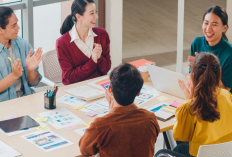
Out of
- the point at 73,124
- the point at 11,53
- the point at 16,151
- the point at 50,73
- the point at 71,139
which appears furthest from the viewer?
the point at 50,73

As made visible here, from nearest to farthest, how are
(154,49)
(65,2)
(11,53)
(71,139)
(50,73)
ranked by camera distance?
1. (71,139)
2. (11,53)
3. (50,73)
4. (65,2)
5. (154,49)

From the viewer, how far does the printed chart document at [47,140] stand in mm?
2479

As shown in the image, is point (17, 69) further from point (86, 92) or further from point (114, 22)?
point (114, 22)

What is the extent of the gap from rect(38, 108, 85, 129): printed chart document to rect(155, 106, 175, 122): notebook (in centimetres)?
56

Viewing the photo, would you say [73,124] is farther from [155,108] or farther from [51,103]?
[155,108]

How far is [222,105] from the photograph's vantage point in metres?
2.54

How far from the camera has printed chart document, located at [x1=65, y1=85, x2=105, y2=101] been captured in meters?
3.22

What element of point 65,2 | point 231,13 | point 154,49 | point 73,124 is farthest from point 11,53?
point 231,13

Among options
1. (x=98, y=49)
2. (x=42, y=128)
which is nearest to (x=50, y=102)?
(x=42, y=128)

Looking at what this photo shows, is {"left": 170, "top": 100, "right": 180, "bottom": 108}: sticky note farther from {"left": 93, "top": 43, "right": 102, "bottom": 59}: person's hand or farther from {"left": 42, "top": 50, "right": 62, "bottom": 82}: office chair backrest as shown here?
{"left": 42, "top": 50, "right": 62, "bottom": 82}: office chair backrest

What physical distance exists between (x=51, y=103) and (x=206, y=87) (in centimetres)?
116

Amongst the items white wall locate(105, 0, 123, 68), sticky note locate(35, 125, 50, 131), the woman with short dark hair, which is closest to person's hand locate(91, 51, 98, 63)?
the woman with short dark hair

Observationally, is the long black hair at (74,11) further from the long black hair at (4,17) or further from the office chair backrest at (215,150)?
the office chair backrest at (215,150)

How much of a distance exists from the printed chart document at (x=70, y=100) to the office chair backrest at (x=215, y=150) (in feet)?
3.77
